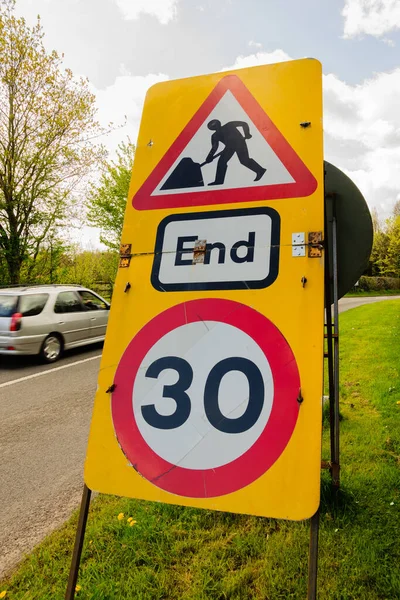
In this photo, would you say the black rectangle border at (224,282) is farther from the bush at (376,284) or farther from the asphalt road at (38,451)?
the bush at (376,284)

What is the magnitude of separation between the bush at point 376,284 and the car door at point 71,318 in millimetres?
37073

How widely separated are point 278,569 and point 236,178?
1954 millimetres

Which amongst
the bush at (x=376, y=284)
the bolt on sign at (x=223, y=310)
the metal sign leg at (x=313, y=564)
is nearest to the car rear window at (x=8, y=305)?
the bolt on sign at (x=223, y=310)

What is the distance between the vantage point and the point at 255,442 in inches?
56.6

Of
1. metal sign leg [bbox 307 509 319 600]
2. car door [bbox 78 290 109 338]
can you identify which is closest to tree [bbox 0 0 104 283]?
car door [bbox 78 290 109 338]

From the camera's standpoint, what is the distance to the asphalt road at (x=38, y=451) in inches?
109

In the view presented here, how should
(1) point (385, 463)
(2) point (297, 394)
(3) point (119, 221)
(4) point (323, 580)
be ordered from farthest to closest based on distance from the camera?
(3) point (119, 221) < (1) point (385, 463) < (4) point (323, 580) < (2) point (297, 394)

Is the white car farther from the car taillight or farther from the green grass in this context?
the green grass

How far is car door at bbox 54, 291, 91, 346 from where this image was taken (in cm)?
843

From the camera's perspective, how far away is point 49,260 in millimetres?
17000

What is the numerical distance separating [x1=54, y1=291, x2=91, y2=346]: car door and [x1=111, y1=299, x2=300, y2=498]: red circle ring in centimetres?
713

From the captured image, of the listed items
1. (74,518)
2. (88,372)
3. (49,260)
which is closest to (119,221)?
(49,260)

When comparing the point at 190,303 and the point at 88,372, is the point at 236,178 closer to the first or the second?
the point at 190,303

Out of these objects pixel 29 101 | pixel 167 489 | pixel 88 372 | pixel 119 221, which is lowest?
pixel 88 372
